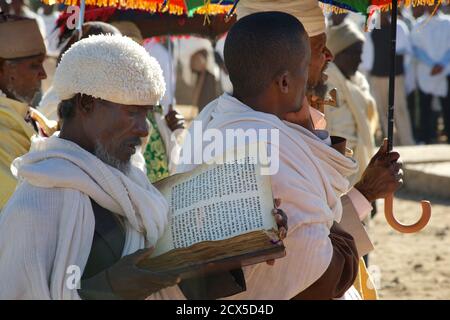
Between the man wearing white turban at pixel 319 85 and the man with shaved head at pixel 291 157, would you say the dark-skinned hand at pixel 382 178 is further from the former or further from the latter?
the man with shaved head at pixel 291 157

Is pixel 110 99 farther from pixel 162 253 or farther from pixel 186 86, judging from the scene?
pixel 186 86

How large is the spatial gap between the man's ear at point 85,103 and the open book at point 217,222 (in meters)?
0.40

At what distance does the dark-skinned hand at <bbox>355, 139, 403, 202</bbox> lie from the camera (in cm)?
418

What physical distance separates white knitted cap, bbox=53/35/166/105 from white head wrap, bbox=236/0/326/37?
123 cm

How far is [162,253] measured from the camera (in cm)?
321

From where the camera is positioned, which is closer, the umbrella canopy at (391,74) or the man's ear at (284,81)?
the man's ear at (284,81)

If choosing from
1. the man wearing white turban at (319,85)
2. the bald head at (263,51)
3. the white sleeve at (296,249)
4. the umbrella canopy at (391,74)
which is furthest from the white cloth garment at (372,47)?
the white sleeve at (296,249)

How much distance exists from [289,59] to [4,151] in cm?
181

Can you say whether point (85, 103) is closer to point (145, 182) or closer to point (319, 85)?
point (145, 182)

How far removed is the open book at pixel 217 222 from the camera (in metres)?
3.02

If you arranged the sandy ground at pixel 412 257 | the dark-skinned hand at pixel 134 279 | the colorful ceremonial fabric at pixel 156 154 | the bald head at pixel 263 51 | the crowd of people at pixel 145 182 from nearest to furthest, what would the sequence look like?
the dark-skinned hand at pixel 134 279
the crowd of people at pixel 145 182
the bald head at pixel 263 51
the colorful ceremonial fabric at pixel 156 154
the sandy ground at pixel 412 257

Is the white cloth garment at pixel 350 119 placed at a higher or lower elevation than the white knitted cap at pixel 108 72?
lower

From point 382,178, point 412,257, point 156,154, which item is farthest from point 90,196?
point 412,257

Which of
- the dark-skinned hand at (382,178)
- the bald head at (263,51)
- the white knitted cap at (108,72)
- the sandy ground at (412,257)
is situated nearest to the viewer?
the white knitted cap at (108,72)
